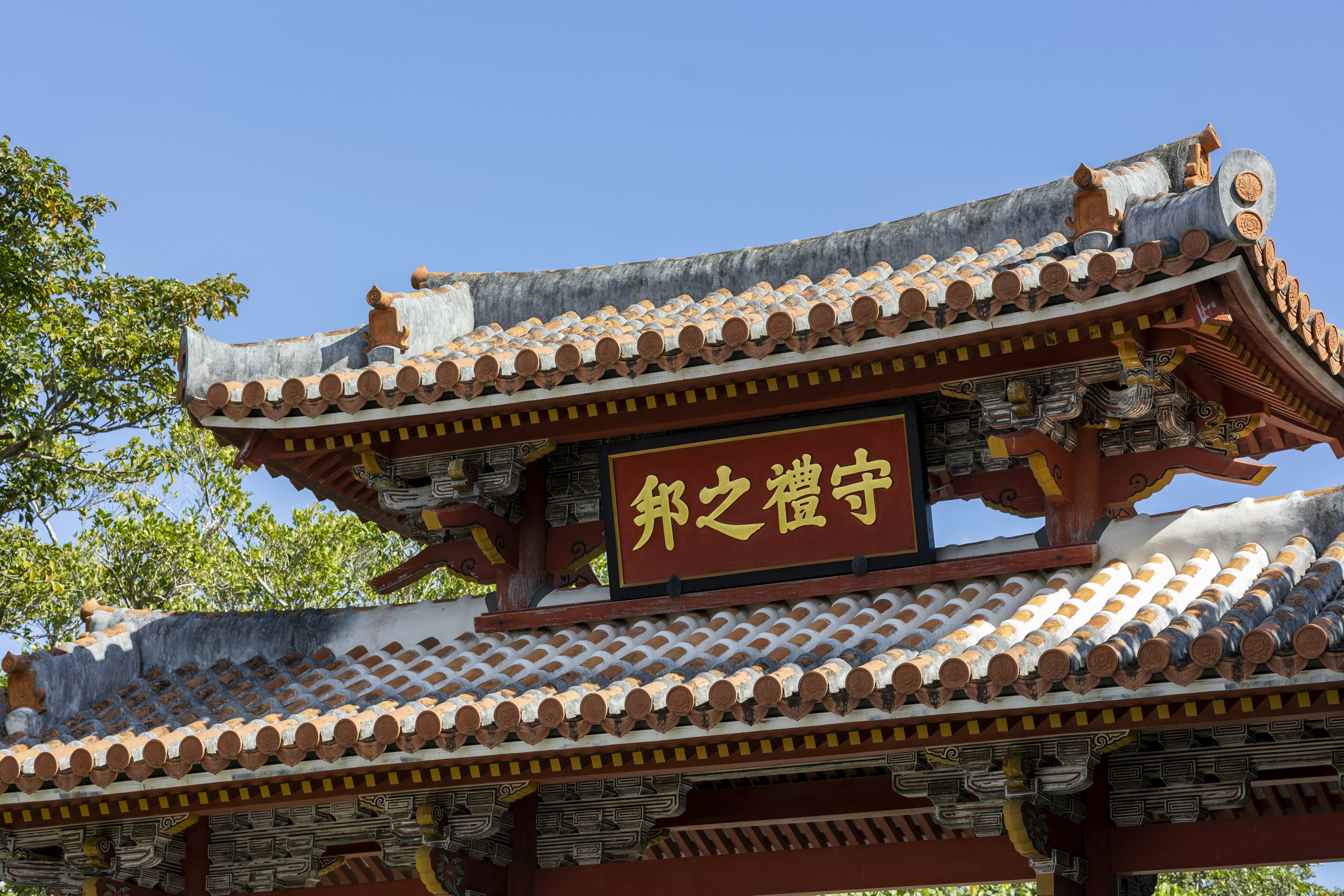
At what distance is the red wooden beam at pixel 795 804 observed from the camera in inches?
328

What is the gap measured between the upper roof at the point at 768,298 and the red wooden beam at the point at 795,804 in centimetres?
234

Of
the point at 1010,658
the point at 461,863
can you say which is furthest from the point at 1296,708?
the point at 461,863

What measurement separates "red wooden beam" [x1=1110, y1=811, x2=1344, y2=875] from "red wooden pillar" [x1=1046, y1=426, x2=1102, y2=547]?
5.22 feet

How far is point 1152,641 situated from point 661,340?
3198 mm

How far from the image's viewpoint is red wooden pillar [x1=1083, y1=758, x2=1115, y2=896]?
7.66m

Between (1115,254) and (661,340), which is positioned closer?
(1115,254)

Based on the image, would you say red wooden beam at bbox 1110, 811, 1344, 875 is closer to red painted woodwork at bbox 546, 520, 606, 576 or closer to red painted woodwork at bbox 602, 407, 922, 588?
red painted woodwork at bbox 602, 407, 922, 588

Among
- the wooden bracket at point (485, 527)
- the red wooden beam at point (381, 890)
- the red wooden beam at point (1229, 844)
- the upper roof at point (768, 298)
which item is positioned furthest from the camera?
the wooden bracket at point (485, 527)

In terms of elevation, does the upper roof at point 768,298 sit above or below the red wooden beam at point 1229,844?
above

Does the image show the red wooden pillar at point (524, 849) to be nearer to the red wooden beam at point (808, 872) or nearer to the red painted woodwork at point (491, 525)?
the red wooden beam at point (808, 872)

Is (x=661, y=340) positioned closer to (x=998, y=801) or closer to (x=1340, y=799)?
(x=998, y=801)

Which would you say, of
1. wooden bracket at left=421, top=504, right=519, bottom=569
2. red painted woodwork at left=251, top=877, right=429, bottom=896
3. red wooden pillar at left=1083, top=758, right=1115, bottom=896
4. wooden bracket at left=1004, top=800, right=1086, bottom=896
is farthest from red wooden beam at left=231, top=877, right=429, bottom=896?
red wooden pillar at left=1083, top=758, right=1115, bottom=896

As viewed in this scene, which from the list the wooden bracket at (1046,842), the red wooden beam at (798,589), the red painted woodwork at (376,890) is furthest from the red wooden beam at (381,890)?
the wooden bracket at (1046,842)

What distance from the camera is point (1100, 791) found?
780 cm
